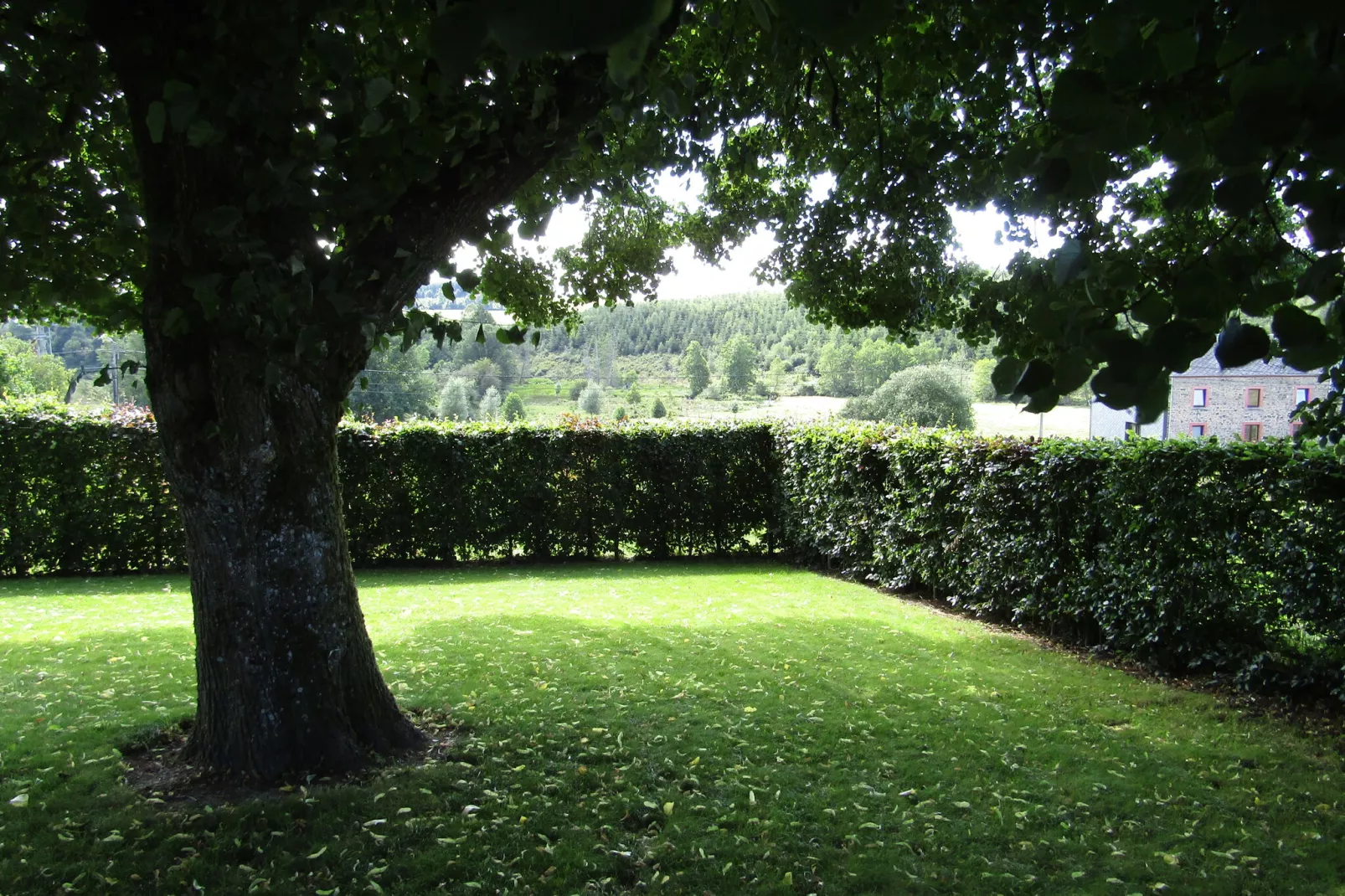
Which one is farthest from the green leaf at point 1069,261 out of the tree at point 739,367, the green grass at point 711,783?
the tree at point 739,367

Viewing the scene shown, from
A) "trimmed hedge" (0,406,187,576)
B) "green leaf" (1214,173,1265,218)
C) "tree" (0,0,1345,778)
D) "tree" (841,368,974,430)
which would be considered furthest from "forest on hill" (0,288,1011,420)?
"green leaf" (1214,173,1265,218)

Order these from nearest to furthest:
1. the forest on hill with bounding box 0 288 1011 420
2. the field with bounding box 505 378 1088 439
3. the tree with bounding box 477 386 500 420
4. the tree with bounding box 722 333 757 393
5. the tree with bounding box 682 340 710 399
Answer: the field with bounding box 505 378 1088 439, the tree with bounding box 722 333 757 393, the forest on hill with bounding box 0 288 1011 420, the tree with bounding box 477 386 500 420, the tree with bounding box 682 340 710 399

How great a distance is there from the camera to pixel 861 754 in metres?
4.53

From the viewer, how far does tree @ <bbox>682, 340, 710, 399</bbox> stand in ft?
197

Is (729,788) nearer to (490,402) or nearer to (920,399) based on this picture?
(490,402)

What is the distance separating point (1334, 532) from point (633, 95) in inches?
197

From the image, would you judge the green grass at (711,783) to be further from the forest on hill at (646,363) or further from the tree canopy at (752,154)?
the forest on hill at (646,363)

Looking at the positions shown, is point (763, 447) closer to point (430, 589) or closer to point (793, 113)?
point (430, 589)

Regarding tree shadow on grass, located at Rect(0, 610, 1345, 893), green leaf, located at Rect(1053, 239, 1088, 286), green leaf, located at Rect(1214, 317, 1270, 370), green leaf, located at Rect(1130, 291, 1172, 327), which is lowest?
tree shadow on grass, located at Rect(0, 610, 1345, 893)

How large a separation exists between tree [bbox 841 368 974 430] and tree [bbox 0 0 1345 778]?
53.0m

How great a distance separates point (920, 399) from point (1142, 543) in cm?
5330

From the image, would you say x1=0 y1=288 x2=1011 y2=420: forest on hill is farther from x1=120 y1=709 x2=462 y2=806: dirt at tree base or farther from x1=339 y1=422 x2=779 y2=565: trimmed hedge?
x1=120 y1=709 x2=462 y2=806: dirt at tree base

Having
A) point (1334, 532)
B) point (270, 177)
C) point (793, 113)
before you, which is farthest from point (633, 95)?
point (1334, 532)

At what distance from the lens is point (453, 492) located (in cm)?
1180
